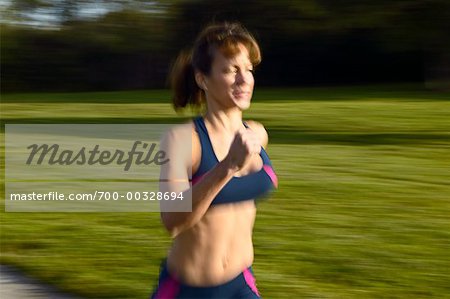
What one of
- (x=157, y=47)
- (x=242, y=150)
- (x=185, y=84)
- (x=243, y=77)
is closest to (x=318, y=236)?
(x=185, y=84)

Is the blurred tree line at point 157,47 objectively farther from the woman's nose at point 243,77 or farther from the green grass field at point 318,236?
the woman's nose at point 243,77

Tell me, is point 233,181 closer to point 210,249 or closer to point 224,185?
point 224,185

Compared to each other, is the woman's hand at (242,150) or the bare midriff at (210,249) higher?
the woman's hand at (242,150)

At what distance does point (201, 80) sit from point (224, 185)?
0.39 meters

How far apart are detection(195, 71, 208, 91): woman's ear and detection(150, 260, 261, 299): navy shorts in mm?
562

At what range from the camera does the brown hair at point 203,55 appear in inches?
116

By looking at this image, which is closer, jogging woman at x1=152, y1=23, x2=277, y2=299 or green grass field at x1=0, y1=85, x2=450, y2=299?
jogging woman at x1=152, y1=23, x2=277, y2=299

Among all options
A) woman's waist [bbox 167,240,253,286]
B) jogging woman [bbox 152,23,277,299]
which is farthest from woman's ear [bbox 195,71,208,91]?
woman's waist [bbox 167,240,253,286]

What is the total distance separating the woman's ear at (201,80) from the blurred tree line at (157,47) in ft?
90.0

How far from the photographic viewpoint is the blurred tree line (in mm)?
31656

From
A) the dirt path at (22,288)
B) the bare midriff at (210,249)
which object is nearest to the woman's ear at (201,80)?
the bare midriff at (210,249)

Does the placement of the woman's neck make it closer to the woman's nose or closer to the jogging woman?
the jogging woman

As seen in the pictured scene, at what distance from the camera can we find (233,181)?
2.87 metres

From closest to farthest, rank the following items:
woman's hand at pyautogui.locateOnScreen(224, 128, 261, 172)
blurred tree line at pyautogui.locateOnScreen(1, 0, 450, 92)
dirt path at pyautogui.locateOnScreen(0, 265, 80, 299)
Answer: woman's hand at pyautogui.locateOnScreen(224, 128, 261, 172), dirt path at pyautogui.locateOnScreen(0, 265, 80, 299), blurred tree line at pyautogui.locateOnScreen(1, 0, 450, 92)
